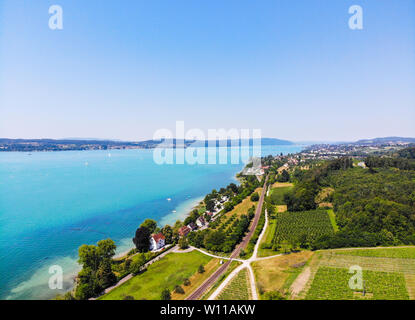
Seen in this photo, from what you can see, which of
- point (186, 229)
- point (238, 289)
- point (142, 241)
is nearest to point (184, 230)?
point (186, 229)

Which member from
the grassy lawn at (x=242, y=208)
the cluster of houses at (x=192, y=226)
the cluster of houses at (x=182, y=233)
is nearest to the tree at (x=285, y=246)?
the grassy lawn at (x=242, y=208)

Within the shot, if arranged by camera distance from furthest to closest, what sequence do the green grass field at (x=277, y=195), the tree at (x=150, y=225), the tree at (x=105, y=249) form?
the green grass field at (x=277, y=195) < the tree at (x=150, y=225) < the tree at (x=105, y=249)

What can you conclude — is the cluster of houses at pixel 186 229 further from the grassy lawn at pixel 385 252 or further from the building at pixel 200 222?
the grassy lawn at pixel 385 252

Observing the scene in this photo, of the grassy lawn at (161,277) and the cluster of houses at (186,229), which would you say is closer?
the grassy lawn at (161,277)

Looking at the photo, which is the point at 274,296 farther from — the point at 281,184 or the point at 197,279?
the point at 281,184

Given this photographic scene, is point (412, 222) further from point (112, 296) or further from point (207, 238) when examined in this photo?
point (112, 296)

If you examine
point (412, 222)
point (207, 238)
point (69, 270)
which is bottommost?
point (69, 270)

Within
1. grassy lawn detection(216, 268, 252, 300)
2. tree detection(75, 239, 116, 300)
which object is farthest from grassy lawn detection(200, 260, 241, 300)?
tree detection(75, 239, 116, 300)
